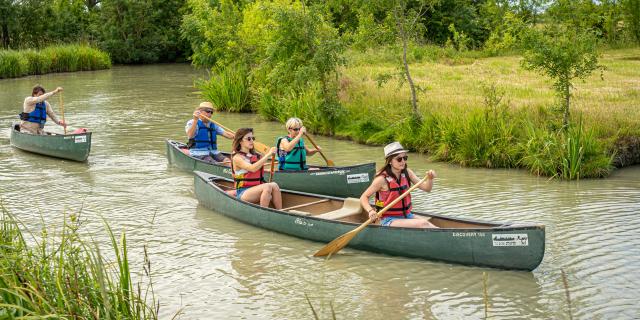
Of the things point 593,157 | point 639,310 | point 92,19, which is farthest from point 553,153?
point 92,19

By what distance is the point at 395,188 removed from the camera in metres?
8.56

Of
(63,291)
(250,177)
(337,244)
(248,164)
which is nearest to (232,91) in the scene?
(250,177)

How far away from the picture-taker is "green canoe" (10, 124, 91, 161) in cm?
1435

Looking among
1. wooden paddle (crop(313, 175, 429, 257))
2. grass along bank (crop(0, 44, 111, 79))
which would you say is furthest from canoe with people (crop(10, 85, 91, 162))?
grass along bank (crop(0, 44, 111, 79))

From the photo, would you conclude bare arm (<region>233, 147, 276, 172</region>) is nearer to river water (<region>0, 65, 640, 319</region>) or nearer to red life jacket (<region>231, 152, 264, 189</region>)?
red life jacket (<region>231, 152, 264, 189</region>)

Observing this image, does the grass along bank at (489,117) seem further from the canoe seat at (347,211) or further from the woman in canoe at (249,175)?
the woman in canoe at (249,175)

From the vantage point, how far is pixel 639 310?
7.02 metres

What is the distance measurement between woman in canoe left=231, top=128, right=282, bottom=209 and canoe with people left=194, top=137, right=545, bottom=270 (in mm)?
18

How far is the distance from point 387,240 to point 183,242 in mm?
2586

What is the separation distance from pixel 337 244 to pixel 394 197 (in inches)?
31.4

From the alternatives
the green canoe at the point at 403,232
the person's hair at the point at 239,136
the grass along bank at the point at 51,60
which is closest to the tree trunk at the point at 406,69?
the green canoe at the point at 403,232

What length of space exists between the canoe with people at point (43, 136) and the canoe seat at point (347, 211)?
634 cm

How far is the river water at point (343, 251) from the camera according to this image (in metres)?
7.39

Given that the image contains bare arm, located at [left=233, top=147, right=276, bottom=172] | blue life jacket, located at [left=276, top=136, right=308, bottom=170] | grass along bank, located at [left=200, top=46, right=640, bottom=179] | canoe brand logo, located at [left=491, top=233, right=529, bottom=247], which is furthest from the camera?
grass along bank, located at [left=200, top=46, right=640, bottom=179]
